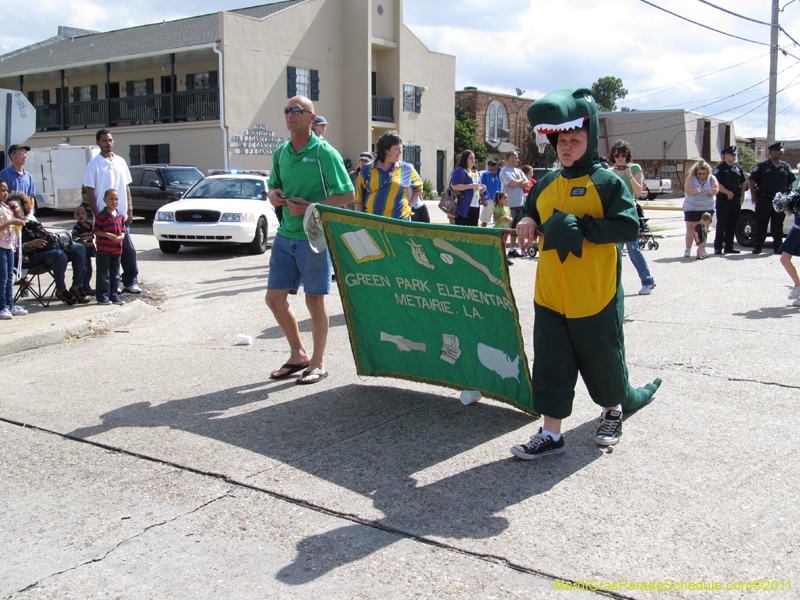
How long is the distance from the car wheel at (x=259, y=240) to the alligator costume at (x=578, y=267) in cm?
1037

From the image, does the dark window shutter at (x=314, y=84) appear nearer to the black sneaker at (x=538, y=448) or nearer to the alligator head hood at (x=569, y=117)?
the alligator head hood at (x=569, y=117)

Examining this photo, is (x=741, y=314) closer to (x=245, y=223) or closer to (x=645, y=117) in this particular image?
(x=245, y=223)

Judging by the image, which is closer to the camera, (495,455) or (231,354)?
(495,455)

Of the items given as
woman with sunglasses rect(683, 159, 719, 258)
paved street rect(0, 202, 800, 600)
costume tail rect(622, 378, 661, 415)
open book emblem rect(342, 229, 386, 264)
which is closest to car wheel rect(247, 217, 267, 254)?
paved street rect(0, 202, 800, 600)

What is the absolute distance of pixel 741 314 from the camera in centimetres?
737

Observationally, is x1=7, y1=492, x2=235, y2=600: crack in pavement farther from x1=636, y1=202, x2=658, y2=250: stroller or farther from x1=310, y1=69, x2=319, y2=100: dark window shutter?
x1=310, y1=69, x2=319, y2=100: dark window shutter

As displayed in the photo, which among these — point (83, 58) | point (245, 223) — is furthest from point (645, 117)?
point (245, 223)

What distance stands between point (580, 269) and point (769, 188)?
10715mm

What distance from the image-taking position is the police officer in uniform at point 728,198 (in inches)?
492

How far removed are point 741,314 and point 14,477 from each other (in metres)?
6.78

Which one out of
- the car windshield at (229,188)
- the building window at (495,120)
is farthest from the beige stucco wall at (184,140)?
the building window at (495,120)

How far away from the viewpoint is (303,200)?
16.3 ft

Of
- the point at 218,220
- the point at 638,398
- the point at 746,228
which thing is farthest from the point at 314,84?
the point at 638,398

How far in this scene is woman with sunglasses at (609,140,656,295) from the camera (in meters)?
8.32
